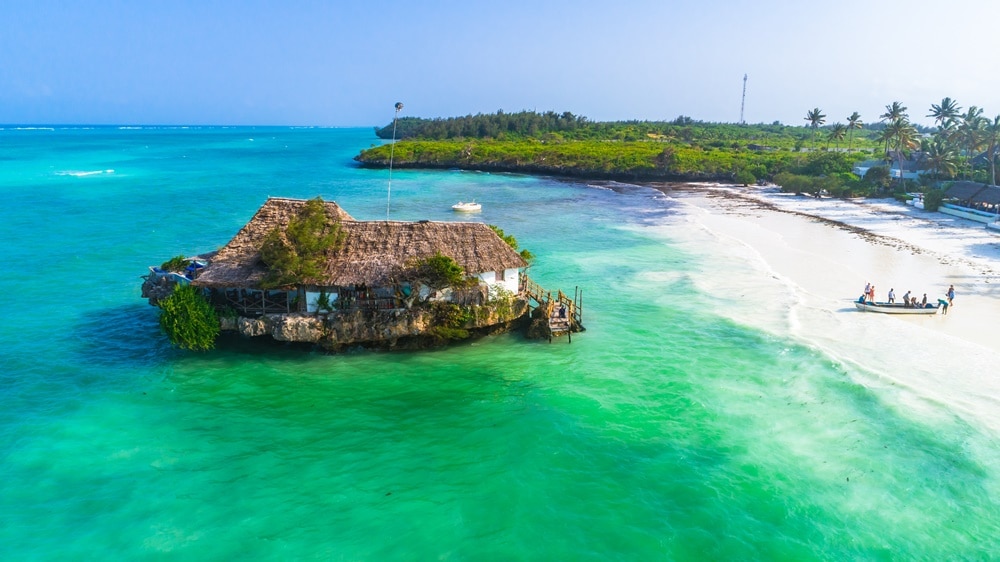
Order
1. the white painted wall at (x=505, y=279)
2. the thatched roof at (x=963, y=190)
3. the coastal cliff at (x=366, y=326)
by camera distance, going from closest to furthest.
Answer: the coastal cliff at (x=366, y=326) → the white painted wall at (x=505, y=279) → the thatched roof at (x=963, y=190)

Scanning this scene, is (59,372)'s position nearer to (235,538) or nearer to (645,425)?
(235,538)

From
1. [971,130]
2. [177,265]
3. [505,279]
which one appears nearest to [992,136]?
[971,130]

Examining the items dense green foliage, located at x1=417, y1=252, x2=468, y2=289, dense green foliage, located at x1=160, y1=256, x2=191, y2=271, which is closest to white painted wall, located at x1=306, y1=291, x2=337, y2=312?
dense green foliage, located at x1=417, y1=252, x2=468, y2=289

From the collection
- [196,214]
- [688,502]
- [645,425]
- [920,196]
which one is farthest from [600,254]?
[920,196]

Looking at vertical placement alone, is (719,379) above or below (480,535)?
above

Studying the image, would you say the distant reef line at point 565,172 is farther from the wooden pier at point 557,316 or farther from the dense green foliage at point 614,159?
the wooden pier at point 557,316

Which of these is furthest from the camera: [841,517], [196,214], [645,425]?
[196,214]

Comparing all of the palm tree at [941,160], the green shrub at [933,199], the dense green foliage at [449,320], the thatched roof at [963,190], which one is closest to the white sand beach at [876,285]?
the green shrub at [933,199]
